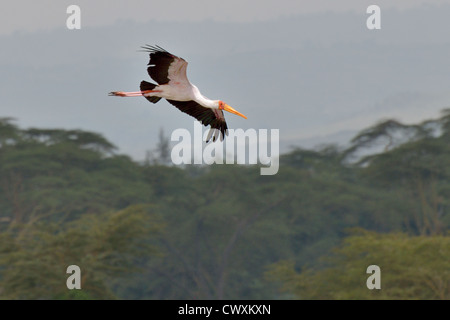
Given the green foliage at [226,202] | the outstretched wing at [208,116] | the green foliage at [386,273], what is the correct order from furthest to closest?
the green foliage at [226,202]
the green foliage at [386,273]
the outstretched wing at [208,116]

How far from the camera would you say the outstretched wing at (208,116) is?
447 cm

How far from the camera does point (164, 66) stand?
4242mm

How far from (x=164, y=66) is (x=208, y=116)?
2.04 ft

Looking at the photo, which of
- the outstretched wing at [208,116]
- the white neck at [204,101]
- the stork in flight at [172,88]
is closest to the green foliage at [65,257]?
the outstretched wing at [208,116]

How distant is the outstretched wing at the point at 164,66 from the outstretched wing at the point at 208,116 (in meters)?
0.16

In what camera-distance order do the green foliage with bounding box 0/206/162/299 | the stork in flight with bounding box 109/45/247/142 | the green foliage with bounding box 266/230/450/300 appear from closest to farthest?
1. the stork in flight with bounding box 109/45/247/142
2. the green foliage with bounding box 266/230/450/300
3. the green foliage with bounding box 0/206/162/299

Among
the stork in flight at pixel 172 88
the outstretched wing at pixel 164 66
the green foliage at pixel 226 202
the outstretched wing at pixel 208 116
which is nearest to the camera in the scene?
the stork in flight at pixel 172 88

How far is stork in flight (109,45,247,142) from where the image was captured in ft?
13.2

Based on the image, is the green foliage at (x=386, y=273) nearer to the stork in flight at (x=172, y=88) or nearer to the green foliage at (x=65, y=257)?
the green foliage at (x=65, y=257)

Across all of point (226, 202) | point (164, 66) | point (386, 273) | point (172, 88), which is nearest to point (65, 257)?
point (386, 273)

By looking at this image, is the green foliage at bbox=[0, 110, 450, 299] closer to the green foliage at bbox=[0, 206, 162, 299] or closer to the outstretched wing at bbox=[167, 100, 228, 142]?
the green foliage at bbox=[0, 206, 162, 299]

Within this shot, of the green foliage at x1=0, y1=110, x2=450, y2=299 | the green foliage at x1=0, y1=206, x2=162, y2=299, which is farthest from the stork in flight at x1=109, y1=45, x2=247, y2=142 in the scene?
the green foliage at x1=0, y1=110, x2=450, y2=299

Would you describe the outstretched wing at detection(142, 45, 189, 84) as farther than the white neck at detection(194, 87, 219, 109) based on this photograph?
Yes
